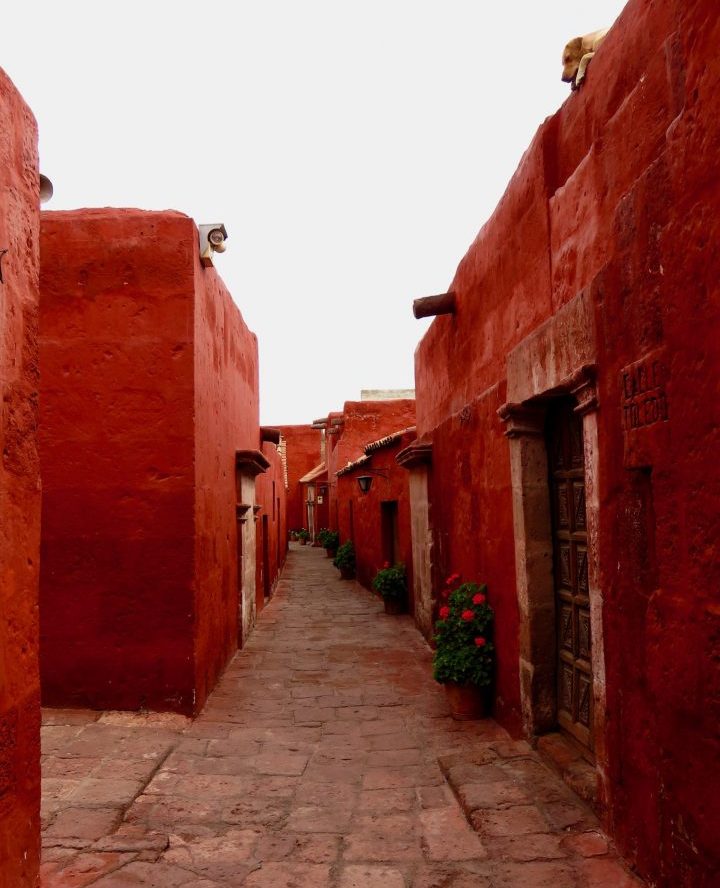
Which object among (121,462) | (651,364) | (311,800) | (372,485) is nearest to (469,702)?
(311,800)

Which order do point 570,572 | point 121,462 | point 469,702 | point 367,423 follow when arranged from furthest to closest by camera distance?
point 367,423 → point 121,462 → point 469,702 → point 570,572

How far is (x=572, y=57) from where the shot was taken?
159 inches

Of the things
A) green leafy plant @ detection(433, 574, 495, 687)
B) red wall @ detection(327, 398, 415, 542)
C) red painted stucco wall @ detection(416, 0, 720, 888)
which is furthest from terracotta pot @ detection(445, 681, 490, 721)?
red wall @ detection(327, 398, 415, 542)

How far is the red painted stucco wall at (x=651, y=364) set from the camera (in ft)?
7.72

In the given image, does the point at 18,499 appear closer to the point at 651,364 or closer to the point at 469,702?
the point at 651,364

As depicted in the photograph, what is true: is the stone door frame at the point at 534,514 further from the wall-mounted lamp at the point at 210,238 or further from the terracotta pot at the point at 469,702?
the wall-mounted lamp at the point at 210,238

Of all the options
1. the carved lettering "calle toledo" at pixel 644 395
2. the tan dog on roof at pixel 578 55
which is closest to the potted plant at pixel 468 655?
the carved lettering "calle toledo" at pixel 644 395

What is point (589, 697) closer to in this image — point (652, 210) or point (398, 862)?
point (398, 862)

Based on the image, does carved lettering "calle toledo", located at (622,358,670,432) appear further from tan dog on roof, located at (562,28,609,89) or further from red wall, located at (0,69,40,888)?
red wall, located at (0,69,40,888)

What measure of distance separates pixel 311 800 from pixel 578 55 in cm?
459

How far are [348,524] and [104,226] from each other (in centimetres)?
1344

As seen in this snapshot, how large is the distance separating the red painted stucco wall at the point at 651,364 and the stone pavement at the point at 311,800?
0.60 meters

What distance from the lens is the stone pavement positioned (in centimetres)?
332

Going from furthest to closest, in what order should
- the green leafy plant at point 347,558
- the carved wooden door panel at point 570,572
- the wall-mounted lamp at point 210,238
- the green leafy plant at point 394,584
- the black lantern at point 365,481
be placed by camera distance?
the green leafy plant at point 347,558 < the black lantern at point 365,481 < the green leafy plant at point 394,584 < the wall-mounted lamp at point 210,238 < the carved wooden door panel at point 570,572
